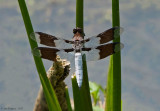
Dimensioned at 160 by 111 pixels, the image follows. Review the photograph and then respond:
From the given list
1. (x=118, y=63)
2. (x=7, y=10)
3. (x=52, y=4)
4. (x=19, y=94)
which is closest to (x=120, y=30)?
(x=118, y=63)

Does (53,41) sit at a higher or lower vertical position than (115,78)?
higher

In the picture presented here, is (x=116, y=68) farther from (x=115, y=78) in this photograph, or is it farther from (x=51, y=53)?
(x=51, y=53)

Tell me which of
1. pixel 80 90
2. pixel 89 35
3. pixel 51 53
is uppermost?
pixel 89 35

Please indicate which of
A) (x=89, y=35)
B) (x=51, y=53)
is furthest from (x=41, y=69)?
(x=89, y=35)

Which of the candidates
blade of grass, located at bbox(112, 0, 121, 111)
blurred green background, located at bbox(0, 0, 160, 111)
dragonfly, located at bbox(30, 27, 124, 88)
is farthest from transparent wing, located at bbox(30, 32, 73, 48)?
blurred green background, located at bbox(0, 0, 160, 111)

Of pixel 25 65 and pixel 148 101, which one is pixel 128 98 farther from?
pixel 25 65

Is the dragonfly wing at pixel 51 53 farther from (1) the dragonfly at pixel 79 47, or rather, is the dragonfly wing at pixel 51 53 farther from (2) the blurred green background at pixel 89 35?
(2) the blurred green background at pixel 89 35

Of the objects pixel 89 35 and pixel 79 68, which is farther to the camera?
pixel 89 35

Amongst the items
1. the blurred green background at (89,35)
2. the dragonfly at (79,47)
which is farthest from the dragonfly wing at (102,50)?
the blurred green background at (89,35)
